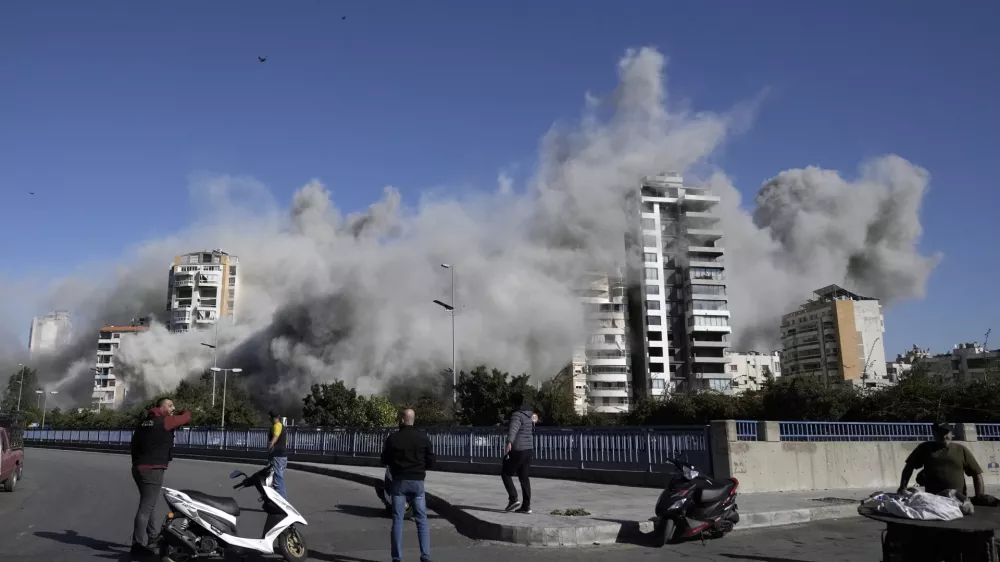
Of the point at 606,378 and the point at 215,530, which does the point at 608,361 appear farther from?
the point at 215,530

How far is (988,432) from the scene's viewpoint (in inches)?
669

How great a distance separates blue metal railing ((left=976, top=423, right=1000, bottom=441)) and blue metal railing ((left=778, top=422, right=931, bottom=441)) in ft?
5.80

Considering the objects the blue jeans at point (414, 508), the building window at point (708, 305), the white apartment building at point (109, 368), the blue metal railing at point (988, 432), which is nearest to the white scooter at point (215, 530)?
the blue jeans at point (414, 508)

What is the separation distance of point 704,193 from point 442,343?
48.5m

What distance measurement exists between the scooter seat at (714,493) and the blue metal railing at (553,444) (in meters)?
0.70

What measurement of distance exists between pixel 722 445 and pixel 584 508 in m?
3.35

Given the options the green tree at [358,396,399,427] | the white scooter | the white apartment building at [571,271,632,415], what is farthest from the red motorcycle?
Answer: the white apartment building at [571,271,632,415]

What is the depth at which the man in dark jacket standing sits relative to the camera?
7363mm

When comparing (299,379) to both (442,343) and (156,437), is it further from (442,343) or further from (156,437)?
(156,437)

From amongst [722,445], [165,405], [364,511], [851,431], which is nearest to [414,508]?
[165,405]

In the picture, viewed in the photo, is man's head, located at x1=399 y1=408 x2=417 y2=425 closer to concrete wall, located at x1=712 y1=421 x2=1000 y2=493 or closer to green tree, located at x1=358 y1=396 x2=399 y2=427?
concrete wall, located at x1=712 y1=421 x2=1000 y2=493

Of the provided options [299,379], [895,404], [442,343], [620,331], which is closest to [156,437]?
[895,404]

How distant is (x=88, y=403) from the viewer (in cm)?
11194

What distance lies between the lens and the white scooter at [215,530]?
22.2 feet
